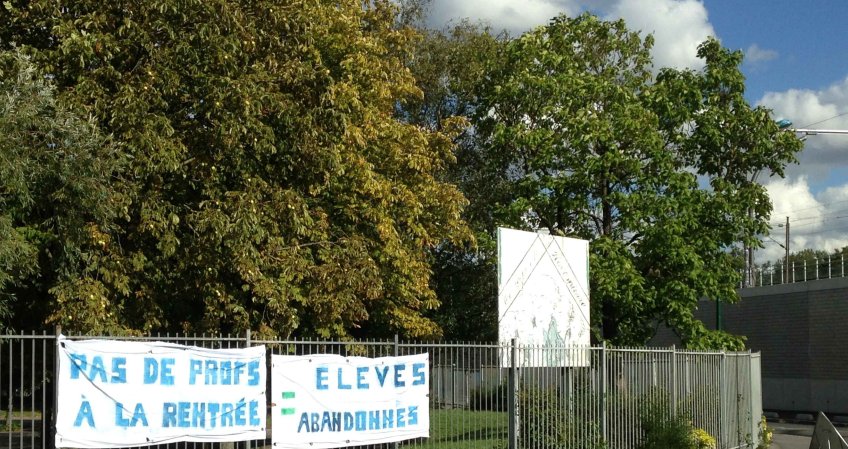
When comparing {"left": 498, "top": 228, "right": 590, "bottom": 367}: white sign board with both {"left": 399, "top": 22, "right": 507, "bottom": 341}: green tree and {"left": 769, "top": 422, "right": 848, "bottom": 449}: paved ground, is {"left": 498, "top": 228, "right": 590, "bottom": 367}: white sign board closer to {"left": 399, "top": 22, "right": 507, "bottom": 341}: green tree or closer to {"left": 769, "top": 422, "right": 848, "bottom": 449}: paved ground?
{"left": 769, "top": 422, "right": 848, "bottom": 449}: paved ground

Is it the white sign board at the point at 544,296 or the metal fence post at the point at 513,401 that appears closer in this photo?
the metal fence post at the point at 513,401

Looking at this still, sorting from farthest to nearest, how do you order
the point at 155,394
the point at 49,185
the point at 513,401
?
the point at 49,185 → the point at 513,401 → the point at 155,394

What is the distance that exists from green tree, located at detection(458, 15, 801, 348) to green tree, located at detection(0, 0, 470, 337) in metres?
9.14

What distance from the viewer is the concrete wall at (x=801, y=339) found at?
151ft

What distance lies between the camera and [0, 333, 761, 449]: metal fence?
Answer: 1259cm

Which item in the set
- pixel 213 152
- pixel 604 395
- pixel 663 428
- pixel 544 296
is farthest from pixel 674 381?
pixel 213 152

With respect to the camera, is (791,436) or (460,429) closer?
(460,429)

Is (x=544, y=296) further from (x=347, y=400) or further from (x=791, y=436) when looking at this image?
(x=791, y=436)

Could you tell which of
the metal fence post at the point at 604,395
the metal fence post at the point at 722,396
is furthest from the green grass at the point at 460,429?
the metal fence post at the point at 722,396

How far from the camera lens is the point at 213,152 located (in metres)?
16.3

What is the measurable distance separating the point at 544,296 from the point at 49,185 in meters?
7.58

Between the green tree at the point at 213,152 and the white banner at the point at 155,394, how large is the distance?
217 inches

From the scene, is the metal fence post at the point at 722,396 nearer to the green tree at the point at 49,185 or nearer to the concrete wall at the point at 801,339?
the green tree at the point at 49,185

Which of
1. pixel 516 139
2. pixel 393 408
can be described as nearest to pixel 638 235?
pixel 516 139
